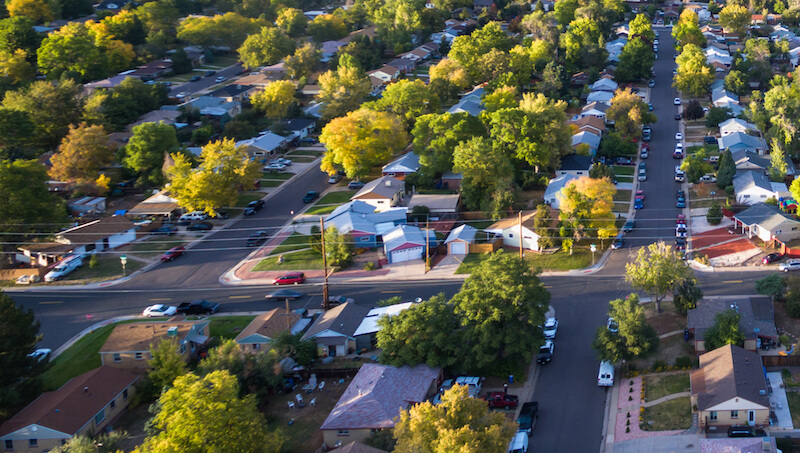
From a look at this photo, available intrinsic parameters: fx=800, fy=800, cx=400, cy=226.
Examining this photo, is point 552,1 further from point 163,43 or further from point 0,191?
point 0,191

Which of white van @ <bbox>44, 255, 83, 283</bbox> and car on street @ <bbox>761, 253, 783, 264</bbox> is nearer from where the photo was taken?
car on street @ <bbox>761, 253, 783, 264</bbox>

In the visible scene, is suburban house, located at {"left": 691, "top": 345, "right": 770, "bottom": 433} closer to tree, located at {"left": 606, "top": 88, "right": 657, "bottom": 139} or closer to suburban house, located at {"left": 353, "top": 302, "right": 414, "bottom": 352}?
suburban house, located at {"left": 353, "top": 302, "right": 414, "bottom": 352}

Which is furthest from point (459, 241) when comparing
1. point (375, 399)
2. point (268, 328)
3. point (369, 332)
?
point (375, 399)

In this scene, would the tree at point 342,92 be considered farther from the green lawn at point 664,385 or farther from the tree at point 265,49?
the green lawn at point 664,385

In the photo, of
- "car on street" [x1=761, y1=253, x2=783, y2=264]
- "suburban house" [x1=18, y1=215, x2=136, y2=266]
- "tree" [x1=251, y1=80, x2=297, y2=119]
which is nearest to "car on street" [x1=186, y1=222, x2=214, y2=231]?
"suburban house" [x1=18, y1=215, x2=136, y2=266]

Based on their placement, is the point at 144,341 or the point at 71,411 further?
the point at 144,341

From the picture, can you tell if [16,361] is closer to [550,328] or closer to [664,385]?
[550,328]
